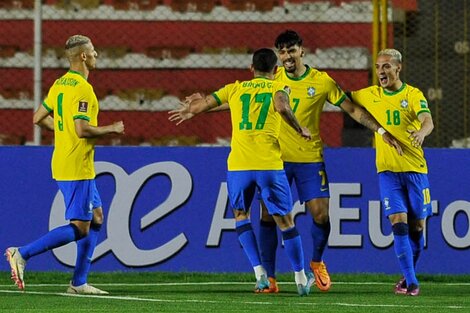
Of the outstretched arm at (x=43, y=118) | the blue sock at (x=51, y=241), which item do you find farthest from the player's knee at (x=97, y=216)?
the outstretched arm at (x=43, y=118)

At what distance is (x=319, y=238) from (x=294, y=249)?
1042 millimetres

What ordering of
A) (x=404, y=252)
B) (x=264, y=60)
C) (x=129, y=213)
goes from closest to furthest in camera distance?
1. (x=264, y=60)
2. (x=404, y=252)
3. (x=129, y=213)

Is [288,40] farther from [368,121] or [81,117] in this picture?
[81,117]

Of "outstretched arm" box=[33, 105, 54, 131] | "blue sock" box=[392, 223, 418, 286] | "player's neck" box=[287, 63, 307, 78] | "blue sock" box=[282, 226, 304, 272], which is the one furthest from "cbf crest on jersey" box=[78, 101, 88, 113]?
"blue sock" box=[392, 223, 418, 286]

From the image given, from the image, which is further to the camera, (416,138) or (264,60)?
(264,60)

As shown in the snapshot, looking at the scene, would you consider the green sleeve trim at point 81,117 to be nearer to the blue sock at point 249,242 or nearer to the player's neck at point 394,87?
the blue sock at point 249,242

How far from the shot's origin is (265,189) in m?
9.35

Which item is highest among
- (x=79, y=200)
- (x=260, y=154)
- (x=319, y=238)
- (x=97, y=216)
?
(x=260, y=154)

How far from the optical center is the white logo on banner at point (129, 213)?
1143 cm

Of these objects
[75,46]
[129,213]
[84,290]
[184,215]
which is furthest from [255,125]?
[129,213]

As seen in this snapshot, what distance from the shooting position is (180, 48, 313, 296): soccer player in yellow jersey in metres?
9.34

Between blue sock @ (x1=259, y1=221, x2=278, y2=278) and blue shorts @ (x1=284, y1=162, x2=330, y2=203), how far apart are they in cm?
40

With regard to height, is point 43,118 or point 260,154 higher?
point 43,118

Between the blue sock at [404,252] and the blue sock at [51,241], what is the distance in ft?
7.37
